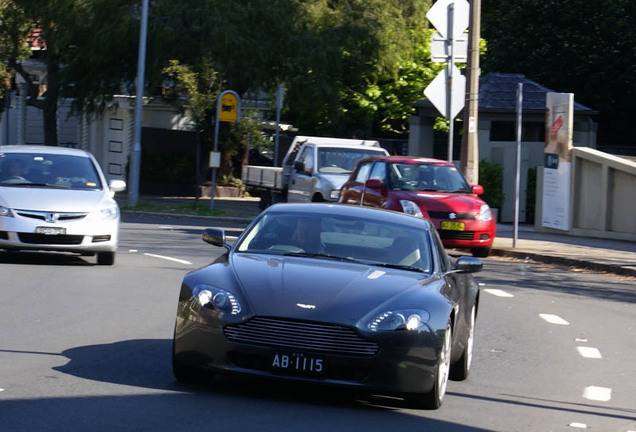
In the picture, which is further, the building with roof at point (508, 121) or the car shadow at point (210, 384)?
the building with roof at point (508, 121)

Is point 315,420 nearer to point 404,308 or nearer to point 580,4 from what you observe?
point 404,308

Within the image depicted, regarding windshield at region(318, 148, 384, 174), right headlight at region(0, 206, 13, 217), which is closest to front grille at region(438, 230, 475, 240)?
windshield at region(318, 148, 384, 174)

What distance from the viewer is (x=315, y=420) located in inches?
291

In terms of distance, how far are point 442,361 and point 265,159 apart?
3714cm

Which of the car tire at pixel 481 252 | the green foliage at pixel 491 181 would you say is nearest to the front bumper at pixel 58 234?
the car tire at pixel 481 252

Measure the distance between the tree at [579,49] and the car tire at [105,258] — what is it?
2489 centimetres

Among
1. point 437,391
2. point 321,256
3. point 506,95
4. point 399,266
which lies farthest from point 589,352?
point 506,95

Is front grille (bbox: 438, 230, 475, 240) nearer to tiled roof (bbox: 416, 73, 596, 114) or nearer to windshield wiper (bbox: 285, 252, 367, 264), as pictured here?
tiled roof (bbox: 416, 73, 596, 114)

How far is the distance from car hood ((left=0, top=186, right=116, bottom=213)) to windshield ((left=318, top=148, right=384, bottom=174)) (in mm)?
9737

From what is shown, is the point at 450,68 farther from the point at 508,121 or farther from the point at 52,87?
the point at 52,87

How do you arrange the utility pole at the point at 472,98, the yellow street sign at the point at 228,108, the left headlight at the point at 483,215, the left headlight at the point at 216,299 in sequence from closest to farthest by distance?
the left headlight at the point at 216,299 → the left headlight at the point at 483,215 → the utility pole at the point at 472,98 → the yellow street sign at the point at 228,108

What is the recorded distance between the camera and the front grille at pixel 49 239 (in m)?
15.6

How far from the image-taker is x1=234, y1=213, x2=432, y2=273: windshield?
354 inches

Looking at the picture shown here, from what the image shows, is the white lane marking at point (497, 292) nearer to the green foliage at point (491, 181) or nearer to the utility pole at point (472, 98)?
the utility pole at point (472, 98)
